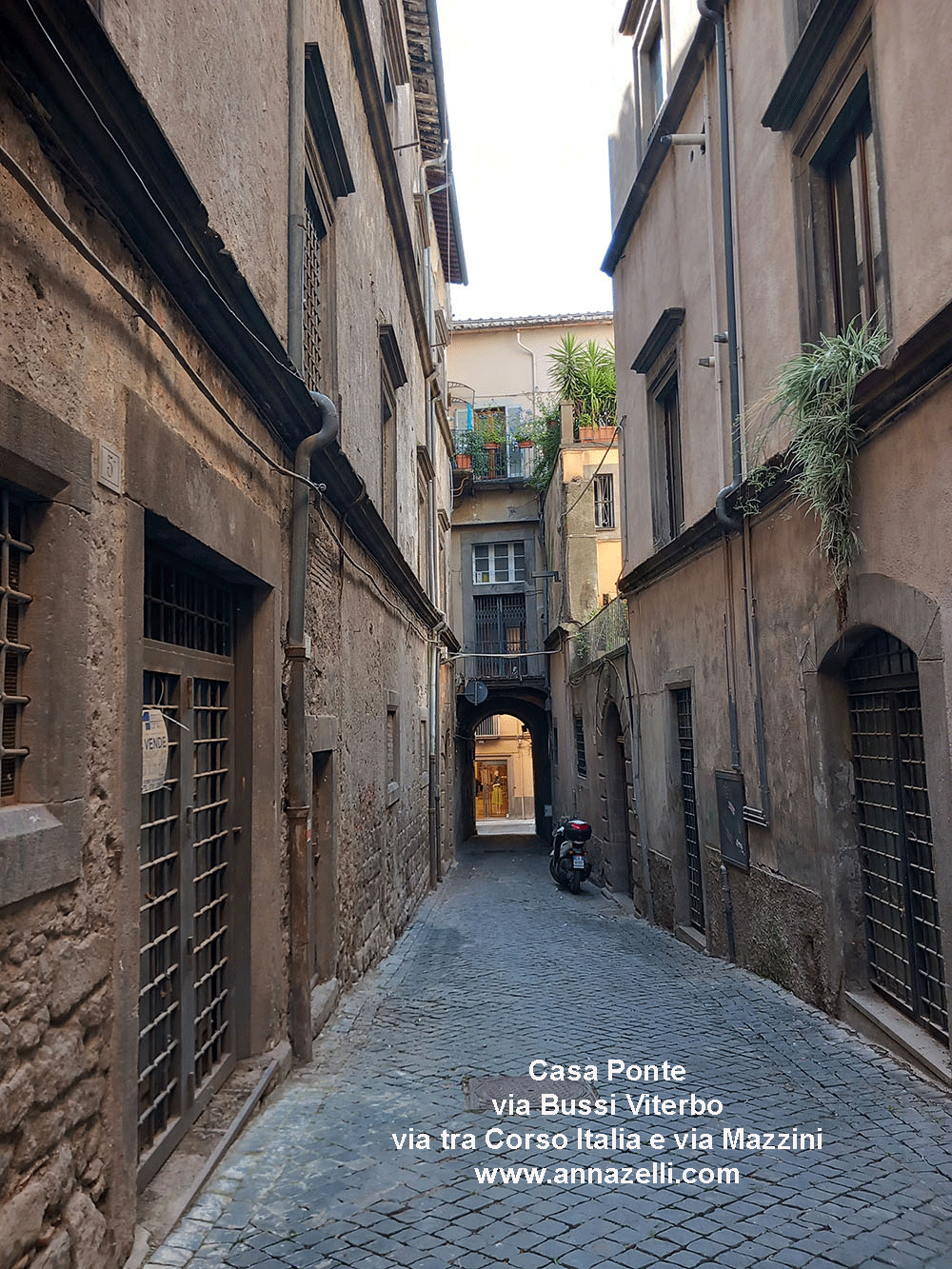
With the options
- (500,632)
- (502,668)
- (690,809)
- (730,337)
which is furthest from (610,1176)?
(500,632)

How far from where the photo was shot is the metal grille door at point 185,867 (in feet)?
12.9

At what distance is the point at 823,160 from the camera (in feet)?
21.3

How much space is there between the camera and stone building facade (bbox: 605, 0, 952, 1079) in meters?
5.00

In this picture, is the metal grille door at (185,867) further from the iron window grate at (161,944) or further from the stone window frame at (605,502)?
the stone window frame at (605,502)

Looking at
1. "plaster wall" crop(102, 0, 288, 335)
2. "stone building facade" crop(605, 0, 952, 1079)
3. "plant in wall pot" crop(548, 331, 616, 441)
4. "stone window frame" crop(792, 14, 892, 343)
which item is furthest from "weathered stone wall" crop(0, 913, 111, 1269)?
"plant in wall pot" crop(548, 331, 616, 441)

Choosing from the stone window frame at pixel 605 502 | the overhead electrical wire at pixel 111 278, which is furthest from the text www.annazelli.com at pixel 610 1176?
the stone window frame at pixel 605 502

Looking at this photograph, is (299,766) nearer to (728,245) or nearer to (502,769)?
(728,245)

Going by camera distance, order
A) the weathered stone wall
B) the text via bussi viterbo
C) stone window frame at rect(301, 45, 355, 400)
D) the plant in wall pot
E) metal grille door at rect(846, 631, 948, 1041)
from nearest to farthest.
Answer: the weathered stone wall, the text via bussi viterbo, metal grille door at rect(846, 631, 948, 1041), stone window frame at rect(301, 45, 355, 400), the plant in wall pot

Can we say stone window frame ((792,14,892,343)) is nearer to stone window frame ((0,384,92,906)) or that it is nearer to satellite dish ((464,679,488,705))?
stone window frame ((0,384,92,906))

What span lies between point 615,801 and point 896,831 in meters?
9.44

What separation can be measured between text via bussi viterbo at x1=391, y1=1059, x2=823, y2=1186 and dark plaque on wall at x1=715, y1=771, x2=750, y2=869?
3.13 meters

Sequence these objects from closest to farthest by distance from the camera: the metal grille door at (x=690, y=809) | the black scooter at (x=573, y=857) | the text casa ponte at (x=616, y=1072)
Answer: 1. the text casa ponte at (x=616, y=1072)
2. the metal grille door at (x=690, y=809)
3. the black scooter at (x=573, y=857)

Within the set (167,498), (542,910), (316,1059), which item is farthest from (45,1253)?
(542,910)

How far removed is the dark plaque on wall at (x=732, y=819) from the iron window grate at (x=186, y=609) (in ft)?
15.6
